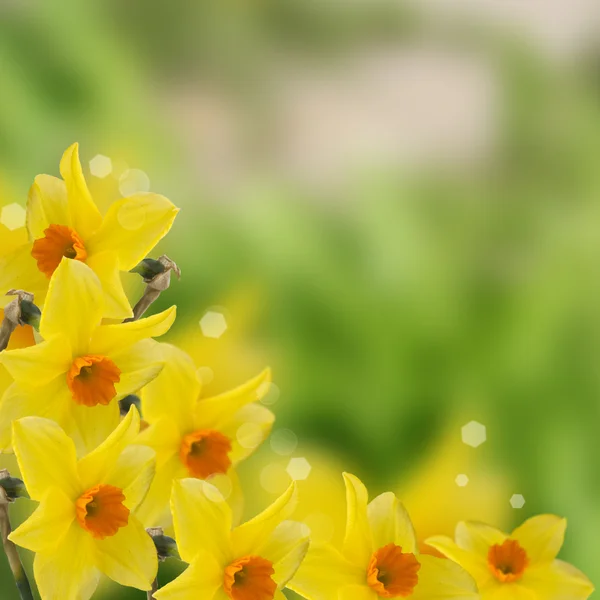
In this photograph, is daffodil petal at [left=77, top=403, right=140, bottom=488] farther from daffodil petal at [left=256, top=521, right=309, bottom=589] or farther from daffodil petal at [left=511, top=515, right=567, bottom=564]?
daffodil petal at [left=511, top=515, right=567, bottom=564]

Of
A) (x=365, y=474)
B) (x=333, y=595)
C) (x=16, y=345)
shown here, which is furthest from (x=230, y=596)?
(x=365, y=474)

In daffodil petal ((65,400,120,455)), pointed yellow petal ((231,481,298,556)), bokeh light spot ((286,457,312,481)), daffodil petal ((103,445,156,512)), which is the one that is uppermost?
daffodil petal ((65,400,120,455))

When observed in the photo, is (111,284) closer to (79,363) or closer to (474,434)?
(79,363)

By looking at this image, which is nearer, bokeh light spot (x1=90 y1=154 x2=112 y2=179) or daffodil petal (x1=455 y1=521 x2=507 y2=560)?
daffodil petal (x1=455 y1=521 x2=507 y2=560)

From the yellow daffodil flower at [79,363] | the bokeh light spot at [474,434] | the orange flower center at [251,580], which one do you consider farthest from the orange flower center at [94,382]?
the bokeh light spot at [474,434]

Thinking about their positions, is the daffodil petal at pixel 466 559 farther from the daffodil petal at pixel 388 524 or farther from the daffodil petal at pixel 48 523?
the daffodil petal at pixel 48 523

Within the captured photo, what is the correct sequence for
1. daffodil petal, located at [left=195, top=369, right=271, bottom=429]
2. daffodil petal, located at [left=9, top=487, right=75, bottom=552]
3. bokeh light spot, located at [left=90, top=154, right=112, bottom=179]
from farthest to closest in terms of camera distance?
bokeh light spot, located at [left=90, top=154, right=112, bottom=179], daffodil petal, located at [left=195, top=369, right=271, bottom=429], daffodil petal, located at [left=9, top=487, right=75, bottom=552]

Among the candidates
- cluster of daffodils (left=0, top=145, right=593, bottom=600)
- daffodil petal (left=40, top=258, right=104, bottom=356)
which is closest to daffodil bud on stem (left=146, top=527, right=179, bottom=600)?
cluster of daffodils (left=0, top=145, right=593, bottom=600)
